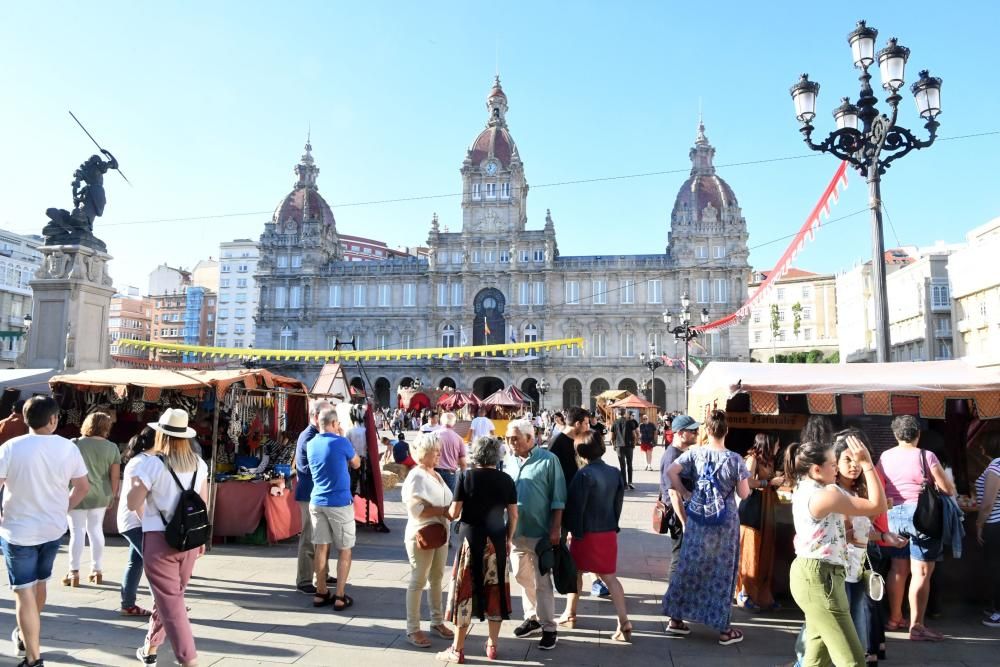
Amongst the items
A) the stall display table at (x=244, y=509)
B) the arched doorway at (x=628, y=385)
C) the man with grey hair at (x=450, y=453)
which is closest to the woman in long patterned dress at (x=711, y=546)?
the man with grey hair at (x=450, y=453)

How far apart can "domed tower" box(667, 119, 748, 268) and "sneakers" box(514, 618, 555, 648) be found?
47.3 meters

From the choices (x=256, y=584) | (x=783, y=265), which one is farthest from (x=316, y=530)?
(x=783, y=265)

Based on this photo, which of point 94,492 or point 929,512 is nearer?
point 929,512

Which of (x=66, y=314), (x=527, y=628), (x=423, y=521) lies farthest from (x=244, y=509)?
(x=66, y=314)

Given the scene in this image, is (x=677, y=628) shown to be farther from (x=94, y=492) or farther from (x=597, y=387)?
(x=597, y=387)

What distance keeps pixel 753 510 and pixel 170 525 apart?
16.2 ft

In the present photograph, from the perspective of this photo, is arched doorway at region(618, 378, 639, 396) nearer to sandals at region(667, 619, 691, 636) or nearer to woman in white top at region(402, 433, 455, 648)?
sandals at region(667, 619, 691, 636)

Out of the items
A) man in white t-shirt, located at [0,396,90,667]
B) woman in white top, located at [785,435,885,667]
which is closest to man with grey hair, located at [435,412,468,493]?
man in white t-shirt, located at [0,396,90,667]

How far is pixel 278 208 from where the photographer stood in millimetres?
57000

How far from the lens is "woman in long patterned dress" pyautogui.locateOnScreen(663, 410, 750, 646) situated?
17.2 feet

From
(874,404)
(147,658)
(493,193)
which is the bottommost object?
(147,658)

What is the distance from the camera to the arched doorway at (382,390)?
53734mm

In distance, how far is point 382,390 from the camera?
54344mm

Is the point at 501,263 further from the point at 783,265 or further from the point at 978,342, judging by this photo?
the point at 783,265
